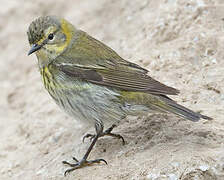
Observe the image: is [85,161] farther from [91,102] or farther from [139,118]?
[139,118]

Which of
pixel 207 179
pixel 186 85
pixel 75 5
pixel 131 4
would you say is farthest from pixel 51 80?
pixel 75 5

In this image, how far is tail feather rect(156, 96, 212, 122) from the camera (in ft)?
15.1

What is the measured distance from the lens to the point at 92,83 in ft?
17.0

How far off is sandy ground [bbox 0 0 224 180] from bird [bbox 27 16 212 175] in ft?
1.01

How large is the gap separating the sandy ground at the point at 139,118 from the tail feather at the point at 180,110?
0.84ft

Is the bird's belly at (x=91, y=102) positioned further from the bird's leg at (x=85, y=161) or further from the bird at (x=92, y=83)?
the bird's leg at (x=85, y=161)

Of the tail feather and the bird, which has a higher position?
the bird

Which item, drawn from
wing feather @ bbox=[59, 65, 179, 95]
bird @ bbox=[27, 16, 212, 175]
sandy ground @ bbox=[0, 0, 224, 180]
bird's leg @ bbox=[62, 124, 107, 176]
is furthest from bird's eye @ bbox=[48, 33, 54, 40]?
sandy ground @ bbox=[0, 0, 224, 180]

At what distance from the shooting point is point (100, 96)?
5.07m

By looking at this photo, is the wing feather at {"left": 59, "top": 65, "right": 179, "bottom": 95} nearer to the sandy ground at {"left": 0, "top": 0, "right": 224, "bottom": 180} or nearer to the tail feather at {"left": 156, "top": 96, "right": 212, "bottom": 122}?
the tail feather at {"left": 156, "top": 96, "right": 212, "bottom": 122}

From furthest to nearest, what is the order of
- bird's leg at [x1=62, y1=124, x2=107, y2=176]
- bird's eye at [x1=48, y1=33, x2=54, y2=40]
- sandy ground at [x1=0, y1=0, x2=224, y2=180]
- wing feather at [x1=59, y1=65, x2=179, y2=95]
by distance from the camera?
bird's eye at [x1=48, y1=33, x2=54, y2=40] → bird's leg at [x1=62, y1=124, x2=107, y2=176] → wing feather at [x1=59, y1=65, x2=179, y2=95] → sandy ground at [x1=0, y1=0, x2=224, y2=180]

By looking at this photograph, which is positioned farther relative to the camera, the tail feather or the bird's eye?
the bird's eye

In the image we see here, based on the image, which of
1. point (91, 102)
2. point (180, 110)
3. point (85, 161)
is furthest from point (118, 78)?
point (85, 161)

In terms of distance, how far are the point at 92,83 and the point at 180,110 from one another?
43.8 inches
